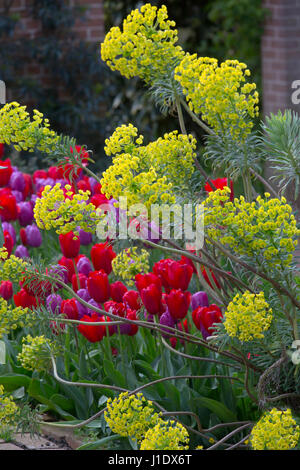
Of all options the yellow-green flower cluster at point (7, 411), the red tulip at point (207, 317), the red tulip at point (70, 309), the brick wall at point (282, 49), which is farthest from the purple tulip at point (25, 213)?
the brick wall at point (282, 49)

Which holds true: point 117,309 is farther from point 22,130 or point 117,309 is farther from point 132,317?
point 22,130

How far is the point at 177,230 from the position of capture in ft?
4.90

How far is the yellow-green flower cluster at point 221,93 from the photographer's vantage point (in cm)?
159

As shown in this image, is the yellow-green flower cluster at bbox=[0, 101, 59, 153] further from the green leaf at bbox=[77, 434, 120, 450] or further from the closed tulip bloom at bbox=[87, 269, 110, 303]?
the green leaf at bbox=[77, 434, 120, 450]

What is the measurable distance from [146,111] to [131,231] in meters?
5.89

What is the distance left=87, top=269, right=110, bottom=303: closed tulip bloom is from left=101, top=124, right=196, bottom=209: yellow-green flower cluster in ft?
1.17

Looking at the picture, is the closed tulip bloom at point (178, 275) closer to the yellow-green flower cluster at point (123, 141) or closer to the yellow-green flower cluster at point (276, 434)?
the yellow-green flower cluster at point (123, 141)

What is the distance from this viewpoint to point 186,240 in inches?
64.6

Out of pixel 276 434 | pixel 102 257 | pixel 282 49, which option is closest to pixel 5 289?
pixel 102 257

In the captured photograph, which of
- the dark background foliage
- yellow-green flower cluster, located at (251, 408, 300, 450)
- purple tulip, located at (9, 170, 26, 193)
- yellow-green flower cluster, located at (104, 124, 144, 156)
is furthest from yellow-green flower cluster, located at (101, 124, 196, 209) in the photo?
the dark background foliage

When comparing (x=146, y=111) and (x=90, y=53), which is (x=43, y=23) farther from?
(x=146, y=111)

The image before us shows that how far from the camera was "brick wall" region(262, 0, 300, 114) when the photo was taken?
21.3 feet

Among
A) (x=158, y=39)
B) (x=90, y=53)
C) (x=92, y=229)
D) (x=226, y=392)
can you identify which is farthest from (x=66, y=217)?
(x=90, y=53)

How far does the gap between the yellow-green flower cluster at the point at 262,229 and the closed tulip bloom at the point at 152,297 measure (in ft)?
1.51
